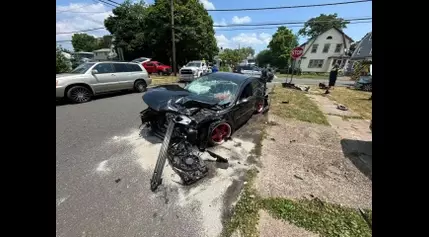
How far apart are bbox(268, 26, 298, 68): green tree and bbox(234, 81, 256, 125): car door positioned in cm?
4391

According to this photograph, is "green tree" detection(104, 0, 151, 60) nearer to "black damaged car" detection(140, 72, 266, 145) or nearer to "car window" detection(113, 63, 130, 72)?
"car window" detection(113, 63, 130, 72)

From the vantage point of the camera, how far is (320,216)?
2.74m

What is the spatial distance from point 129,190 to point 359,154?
15.8 feet

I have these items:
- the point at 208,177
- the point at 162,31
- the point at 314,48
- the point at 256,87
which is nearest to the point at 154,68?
the point at 162,31

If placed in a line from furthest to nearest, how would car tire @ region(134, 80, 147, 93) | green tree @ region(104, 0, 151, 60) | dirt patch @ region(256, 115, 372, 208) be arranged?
green tree @ region(104, 0, 151, 60), car tire @ region(134, 80, 147, 93), dirt patch @ region(256, 115, 372, 208)

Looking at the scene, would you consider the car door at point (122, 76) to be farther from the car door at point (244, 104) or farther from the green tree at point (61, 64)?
the car door at point (244, 104)

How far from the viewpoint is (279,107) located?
850cm

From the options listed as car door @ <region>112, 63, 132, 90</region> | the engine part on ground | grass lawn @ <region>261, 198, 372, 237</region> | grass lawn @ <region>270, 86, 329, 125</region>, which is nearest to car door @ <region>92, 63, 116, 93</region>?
car door @ <region>112, 63, 132, 90</region>

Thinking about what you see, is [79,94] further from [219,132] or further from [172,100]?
[219,132]

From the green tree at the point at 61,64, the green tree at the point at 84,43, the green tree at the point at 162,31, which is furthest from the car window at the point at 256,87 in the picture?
the green tree at the point at 84,43

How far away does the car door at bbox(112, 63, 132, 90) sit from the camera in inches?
364
